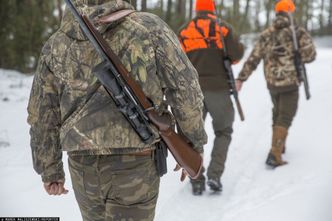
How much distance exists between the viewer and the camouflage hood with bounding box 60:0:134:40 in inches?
86.4

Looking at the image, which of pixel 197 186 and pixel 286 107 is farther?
pixel 286 107

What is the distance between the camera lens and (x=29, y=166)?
18.6 ft

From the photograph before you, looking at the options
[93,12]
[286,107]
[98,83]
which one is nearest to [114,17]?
[93,12]

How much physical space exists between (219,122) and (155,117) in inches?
120

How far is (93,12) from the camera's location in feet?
7.23

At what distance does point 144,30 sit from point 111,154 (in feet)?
2.18

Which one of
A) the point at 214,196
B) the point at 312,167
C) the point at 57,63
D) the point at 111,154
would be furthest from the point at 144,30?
the point at 312,167

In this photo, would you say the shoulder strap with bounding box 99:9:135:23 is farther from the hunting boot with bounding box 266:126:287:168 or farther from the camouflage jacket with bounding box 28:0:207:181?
the hunting boot with bounding box 266:126:287:168

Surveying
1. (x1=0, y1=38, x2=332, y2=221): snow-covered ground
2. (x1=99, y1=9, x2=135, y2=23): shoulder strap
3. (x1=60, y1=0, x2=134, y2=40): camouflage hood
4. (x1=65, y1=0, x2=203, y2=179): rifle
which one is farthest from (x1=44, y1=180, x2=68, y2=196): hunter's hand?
(x1=0, y1=38, x2=332, y2=221): snow-covered ground

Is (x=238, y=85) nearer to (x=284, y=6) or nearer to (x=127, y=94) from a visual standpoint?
(x=284, y=6)

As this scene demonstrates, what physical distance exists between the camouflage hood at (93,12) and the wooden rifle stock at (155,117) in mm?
96

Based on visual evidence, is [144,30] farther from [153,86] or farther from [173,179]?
[173,179]

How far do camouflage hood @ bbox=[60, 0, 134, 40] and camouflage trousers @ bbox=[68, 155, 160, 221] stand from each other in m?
0.66

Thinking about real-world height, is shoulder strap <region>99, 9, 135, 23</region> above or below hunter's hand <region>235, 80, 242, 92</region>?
→ above
